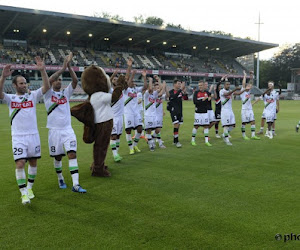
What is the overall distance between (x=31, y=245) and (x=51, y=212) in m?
1.03

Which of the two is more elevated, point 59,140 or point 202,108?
point 202,108

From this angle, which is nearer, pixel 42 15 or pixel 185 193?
pixel 185 193

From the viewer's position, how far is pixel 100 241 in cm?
380

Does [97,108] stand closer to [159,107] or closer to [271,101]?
[159,107]

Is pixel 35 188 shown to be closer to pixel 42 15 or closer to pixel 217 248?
pixel 217 248

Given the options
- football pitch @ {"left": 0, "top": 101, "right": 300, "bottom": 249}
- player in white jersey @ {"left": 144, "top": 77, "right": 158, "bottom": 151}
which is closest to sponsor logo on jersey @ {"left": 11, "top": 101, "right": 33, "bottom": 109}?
football pitch @ {"left": 0, "top": 101, "right": 300, "bottom": 249}

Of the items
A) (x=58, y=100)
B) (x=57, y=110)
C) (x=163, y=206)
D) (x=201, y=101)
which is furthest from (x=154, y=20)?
(x=163, y=206)

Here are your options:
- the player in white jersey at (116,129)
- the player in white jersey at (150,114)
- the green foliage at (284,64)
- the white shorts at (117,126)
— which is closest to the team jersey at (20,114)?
the player in white jersey at (116,129)

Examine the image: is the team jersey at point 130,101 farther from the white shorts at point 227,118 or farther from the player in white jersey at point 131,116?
the white shorts at point 227,118

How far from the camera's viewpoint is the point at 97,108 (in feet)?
20.8

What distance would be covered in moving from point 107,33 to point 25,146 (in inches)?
1727

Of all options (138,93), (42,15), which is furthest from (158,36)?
(138,93)

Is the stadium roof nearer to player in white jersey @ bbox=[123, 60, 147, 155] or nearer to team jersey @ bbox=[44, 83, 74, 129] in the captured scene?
player in white jersey @ bbox=[123, 60, 147, 155]

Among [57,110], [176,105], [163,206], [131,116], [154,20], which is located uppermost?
[154,20]
